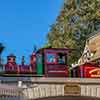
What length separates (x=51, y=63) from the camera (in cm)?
2192

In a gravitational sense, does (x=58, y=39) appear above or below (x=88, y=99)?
above

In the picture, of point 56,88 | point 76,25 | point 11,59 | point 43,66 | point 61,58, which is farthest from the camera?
point 76,25

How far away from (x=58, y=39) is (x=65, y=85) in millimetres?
17311

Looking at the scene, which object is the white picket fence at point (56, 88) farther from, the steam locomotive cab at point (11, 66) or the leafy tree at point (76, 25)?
the leafy tree at point (76, 25)

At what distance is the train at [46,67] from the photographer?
21.7m

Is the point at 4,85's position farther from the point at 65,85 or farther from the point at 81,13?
the point at 81,13

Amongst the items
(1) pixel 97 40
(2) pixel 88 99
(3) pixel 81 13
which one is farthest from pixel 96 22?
(2) pixel 88 99

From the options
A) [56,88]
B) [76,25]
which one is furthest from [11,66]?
[76,25]

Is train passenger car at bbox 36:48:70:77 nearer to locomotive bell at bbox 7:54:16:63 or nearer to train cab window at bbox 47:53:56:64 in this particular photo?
train cab window at bbox 47:53:56:64

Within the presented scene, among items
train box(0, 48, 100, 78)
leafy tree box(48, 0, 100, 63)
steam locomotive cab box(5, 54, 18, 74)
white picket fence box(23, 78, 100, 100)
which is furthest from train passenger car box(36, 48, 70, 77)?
leafy tree box(48, 0, 100, 63)

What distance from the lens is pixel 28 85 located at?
68.8 feet

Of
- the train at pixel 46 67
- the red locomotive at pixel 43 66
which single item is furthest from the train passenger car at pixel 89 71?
the red locomotive at pixel 43 66

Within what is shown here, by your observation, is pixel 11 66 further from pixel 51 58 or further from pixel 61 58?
pixel 61 58

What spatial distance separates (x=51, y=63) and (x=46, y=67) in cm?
30
